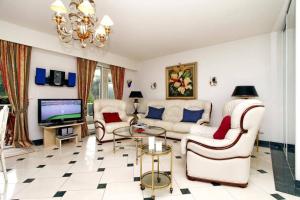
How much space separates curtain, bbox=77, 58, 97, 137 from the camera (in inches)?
192

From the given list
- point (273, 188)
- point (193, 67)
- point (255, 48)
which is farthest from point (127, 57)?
point (273, 188)

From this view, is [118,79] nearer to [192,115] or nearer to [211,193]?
[192,115]

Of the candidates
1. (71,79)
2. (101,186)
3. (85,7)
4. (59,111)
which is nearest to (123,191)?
(101,186)

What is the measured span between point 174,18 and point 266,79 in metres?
2.64

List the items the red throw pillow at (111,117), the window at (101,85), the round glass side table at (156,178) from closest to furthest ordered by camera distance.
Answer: the round glass side table at (156,178)
the red throw pillow at (111,117)
the window at (101,85)

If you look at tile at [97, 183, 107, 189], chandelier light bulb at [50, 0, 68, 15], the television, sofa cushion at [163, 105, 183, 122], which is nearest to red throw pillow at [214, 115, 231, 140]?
tile at [97, 183, 107, 189]

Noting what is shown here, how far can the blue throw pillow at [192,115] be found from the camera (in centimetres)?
445

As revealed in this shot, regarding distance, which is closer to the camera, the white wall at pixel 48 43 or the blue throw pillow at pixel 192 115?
the white wall at pixel 48 43

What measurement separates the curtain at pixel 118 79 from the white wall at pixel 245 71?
1990mm

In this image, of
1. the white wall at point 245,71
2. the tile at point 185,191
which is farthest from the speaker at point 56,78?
the tile at point 185,191

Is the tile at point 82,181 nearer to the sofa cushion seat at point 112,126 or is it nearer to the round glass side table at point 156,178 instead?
the round glass side table at point 156,178

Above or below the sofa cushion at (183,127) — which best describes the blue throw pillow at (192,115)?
above

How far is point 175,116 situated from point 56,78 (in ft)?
11.4

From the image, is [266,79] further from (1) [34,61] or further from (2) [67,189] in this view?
(1) [34,61]
